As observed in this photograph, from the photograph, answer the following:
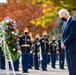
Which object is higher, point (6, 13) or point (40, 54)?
point (6, 13)

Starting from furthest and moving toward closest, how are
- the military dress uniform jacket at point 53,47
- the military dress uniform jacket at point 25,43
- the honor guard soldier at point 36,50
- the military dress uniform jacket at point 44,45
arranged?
the military dress uniform jacket at point 53,47 → the honor guard soldier at point 36,50 → the military dress uniform jacket at point 44,45 → the military dress uniform jacket at point 25,43

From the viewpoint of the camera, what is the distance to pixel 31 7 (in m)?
49.9

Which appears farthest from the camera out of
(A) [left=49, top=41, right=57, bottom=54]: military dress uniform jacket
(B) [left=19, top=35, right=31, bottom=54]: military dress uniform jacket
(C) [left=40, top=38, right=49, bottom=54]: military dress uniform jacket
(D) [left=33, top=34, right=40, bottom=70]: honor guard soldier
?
(A) [left=49, top=41, right=57, bottom=54]: military dress uniform jacket

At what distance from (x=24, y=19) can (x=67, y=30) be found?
126ft

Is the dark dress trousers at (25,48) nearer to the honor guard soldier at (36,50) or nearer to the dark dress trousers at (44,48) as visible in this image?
the dark dress trousers at (44,48)

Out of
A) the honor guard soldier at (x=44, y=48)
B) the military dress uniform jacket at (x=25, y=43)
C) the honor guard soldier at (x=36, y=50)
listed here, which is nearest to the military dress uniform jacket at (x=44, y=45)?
the honor guard soldier at (x=44, y=48)

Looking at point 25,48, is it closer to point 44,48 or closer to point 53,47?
point 44,48

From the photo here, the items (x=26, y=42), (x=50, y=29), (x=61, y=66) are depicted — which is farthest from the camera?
(x=50, y=29)

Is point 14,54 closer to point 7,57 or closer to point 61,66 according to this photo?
point 7,57

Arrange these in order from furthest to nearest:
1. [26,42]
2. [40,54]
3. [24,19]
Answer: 1. [24,19]
2. [40,54]
3. [26,42]

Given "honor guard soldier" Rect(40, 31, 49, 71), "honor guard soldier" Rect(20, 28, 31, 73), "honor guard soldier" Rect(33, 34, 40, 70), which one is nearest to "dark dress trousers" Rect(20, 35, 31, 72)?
"honor guard soldier" Rect(20, 28, 31, 73)

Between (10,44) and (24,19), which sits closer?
(10,44)

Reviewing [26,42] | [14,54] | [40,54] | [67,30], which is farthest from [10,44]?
[40,54]

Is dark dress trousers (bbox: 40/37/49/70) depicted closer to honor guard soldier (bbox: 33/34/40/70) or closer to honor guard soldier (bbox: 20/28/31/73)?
honor guard soldier (bbox: 33/34/40/70)
